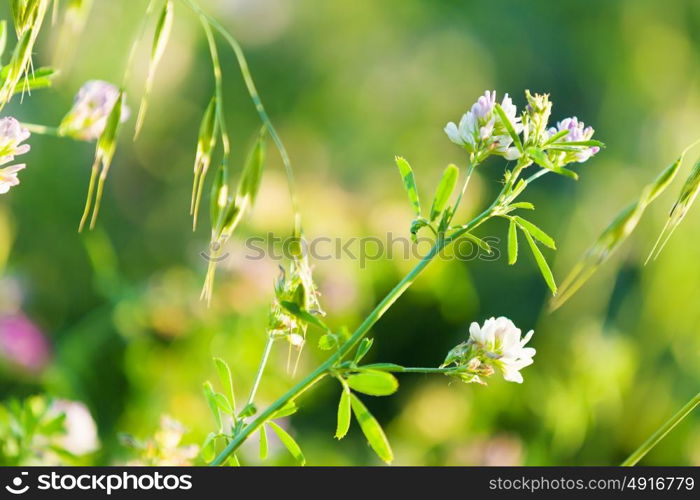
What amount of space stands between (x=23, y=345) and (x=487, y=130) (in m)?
0.83

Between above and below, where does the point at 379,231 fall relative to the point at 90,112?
below

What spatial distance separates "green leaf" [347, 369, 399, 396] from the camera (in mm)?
440

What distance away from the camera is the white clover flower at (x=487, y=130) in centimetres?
51

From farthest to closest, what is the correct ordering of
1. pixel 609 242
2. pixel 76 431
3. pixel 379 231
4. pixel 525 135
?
pixel 379 231, pixel 76 431, pixel 525 135, pixel 609 242

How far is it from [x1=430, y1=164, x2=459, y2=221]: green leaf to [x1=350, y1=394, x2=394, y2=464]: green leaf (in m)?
0.13

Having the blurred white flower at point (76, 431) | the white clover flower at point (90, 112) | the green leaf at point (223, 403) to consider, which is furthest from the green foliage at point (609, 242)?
the blurred white flower at point (76, 431)

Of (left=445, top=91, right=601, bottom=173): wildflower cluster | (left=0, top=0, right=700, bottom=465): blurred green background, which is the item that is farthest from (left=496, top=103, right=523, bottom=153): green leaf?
(left=0, top=0, right=700, bottom=465): blurred green background

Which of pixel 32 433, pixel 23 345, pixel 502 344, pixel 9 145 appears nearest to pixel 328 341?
pixel 502 344

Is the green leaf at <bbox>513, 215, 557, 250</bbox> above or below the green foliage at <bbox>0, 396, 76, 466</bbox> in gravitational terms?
above

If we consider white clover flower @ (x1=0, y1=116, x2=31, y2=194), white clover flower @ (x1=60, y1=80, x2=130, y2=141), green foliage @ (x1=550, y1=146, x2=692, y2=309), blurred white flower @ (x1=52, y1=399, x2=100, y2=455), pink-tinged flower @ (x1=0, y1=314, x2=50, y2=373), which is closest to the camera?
green foliage @ (x1=550, y1=146, x2=692, y2=309)

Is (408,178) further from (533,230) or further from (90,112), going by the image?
(90,112)

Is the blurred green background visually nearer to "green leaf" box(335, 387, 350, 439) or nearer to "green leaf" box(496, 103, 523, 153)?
"green leaf" box(335, 387, 350, 439)

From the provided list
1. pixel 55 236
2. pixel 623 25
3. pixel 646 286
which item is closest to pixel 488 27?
pixel 623 25

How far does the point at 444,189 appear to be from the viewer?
1.73 feet
